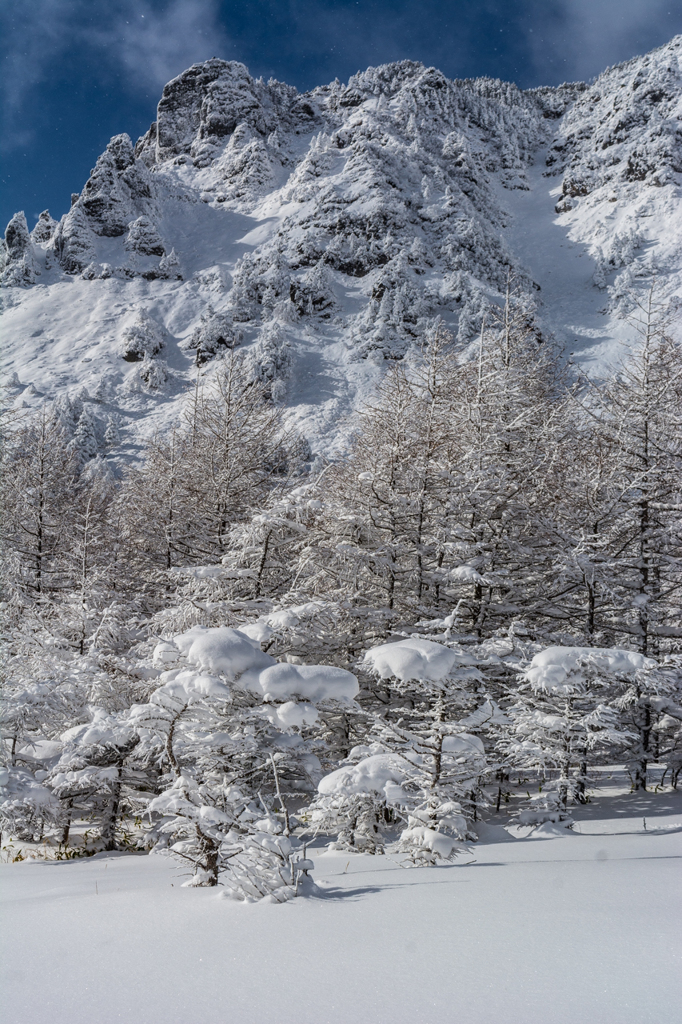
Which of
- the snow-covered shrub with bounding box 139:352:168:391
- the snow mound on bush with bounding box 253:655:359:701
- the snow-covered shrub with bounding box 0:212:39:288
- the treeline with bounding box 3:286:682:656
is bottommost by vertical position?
the snow mound on bush with bounding box 253:655:359:701

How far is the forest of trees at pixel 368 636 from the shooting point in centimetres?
483

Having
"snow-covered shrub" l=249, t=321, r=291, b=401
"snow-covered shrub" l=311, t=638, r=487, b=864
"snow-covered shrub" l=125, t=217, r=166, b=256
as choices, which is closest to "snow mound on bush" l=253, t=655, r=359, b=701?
"snow-covered shrub" l=311, t=638, r=487, b=864

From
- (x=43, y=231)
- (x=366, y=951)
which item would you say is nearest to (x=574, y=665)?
(x=366, y=951)

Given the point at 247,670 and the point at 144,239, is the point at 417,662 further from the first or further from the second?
the point at 144,239

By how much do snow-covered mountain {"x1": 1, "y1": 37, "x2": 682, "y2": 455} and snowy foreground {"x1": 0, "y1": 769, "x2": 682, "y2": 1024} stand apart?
Result: 43.0 meters

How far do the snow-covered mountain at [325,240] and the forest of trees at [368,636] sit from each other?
113ft

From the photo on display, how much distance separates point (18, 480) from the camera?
1572 centimetres

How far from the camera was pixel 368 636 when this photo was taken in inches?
360

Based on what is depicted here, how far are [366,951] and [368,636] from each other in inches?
278

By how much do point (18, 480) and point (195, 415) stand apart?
5.43m

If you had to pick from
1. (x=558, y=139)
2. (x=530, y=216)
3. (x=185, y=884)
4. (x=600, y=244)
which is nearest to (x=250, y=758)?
(x=185, y=884)

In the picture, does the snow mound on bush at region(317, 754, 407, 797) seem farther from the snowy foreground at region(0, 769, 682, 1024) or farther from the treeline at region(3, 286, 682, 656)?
the treeline at region(3, 286, 682, 656)

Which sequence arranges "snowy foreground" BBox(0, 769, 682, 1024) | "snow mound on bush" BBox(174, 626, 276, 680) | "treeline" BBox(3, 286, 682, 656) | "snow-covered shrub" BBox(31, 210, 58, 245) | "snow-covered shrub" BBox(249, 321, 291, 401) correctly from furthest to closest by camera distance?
"snow-covered shrub" BBox(31, 210, 58, 245) → "snow-covered shrub" BBox(249, 321, 291, 401) → "treeline" BBox(3, 286, 682, 656) → "snow mound on bush" BBox(174, 626, 276, 680) → "snowy foreground" BBox(0, 769, 682, 1024)

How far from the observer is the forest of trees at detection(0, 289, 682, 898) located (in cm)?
483
